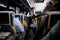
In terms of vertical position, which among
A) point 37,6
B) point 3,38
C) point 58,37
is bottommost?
point 3,38

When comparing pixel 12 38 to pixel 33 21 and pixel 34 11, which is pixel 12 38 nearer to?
pixel 34 11

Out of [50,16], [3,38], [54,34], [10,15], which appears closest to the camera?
[54,34]

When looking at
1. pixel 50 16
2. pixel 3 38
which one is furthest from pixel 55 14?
pixel 3 38

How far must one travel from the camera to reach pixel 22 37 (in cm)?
278

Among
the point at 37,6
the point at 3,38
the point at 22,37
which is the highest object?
the point at 37,6

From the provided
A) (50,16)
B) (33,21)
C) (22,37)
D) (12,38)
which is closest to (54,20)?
(50,16)

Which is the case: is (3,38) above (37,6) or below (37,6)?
below

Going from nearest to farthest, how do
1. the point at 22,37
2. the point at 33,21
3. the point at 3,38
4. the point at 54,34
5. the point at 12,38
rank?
the point at 54,34
the point at 3,38
the point at 12,38
the point at 22,37
the point at 33,21

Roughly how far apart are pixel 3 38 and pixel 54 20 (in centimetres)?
73

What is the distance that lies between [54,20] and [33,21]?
8.58 ft

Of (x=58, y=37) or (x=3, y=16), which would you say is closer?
(x=58, y=37)

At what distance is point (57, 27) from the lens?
2.27 ft

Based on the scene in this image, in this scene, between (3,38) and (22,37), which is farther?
(22,37)

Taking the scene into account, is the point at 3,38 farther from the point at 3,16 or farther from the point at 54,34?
the point at 54,34
